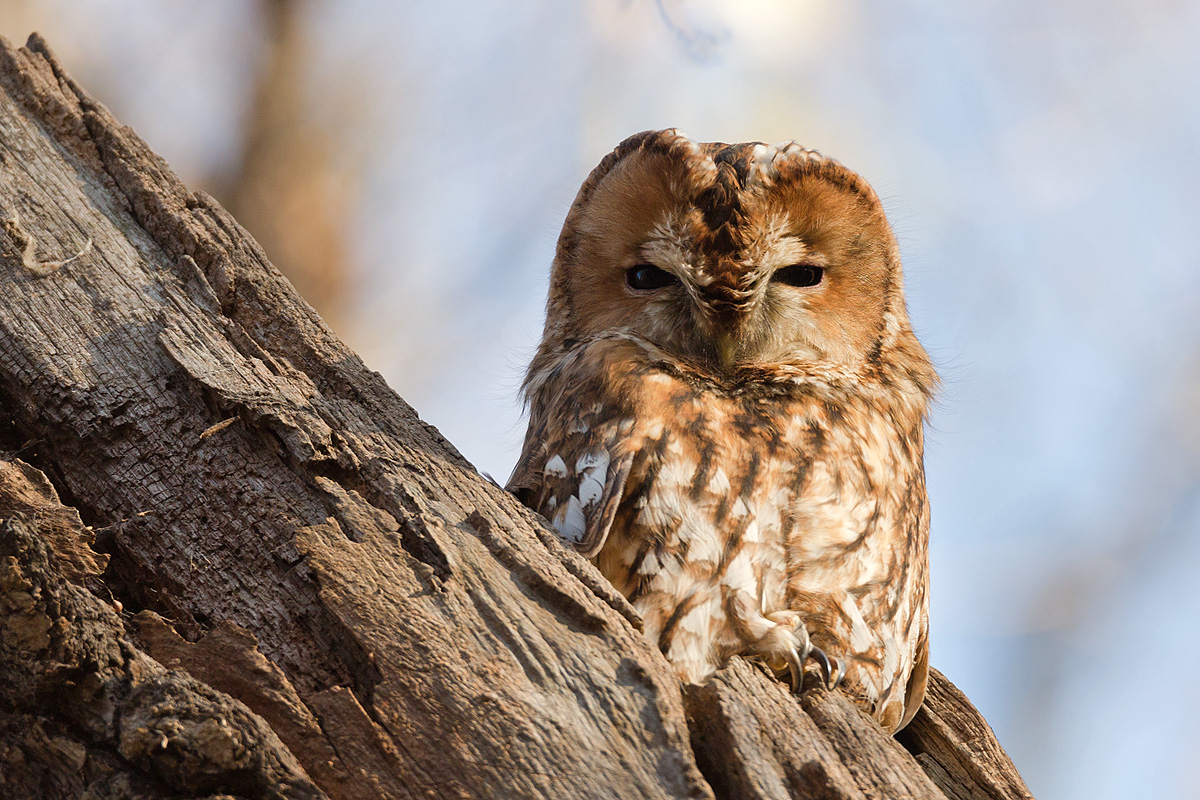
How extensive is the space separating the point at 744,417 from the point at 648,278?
375 mm

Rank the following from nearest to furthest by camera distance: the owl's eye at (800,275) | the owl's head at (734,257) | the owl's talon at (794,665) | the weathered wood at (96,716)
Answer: the weathered wood at (96,716) → the owl's talon at (794,665) → the owl's head at (734,257) → the owl's eye at (800,275)

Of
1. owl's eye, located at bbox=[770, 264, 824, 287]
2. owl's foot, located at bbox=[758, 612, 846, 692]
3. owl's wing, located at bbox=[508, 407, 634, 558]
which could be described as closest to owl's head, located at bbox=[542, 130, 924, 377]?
owl's eye, located at bbox=[770, 264, 824, 287]

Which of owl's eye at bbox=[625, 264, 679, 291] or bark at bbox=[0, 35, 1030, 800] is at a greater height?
owl's eye at bbox=[625, 264, 679, 291]

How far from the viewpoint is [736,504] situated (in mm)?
1666

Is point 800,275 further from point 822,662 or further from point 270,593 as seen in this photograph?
point 270,593

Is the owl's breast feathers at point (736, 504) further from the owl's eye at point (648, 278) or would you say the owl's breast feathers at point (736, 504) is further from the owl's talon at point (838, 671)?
the owl's eye at point (648, 278)

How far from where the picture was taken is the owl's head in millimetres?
1804

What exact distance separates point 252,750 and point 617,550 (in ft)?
2.50

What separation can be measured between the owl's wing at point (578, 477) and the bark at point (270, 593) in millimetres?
221

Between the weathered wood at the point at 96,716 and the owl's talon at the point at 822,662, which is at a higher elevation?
the owl's talon at the point at 822,662

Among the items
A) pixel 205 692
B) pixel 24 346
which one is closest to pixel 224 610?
pixel 205 692

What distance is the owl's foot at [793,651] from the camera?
1.54 meters

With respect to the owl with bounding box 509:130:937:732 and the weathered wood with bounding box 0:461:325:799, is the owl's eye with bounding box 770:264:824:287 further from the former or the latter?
the weathered wood with bounding box 0:461:325:799

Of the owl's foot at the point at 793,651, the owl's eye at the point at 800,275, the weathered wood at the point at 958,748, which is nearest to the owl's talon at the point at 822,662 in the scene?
the owl's foot at the point at 793,651
